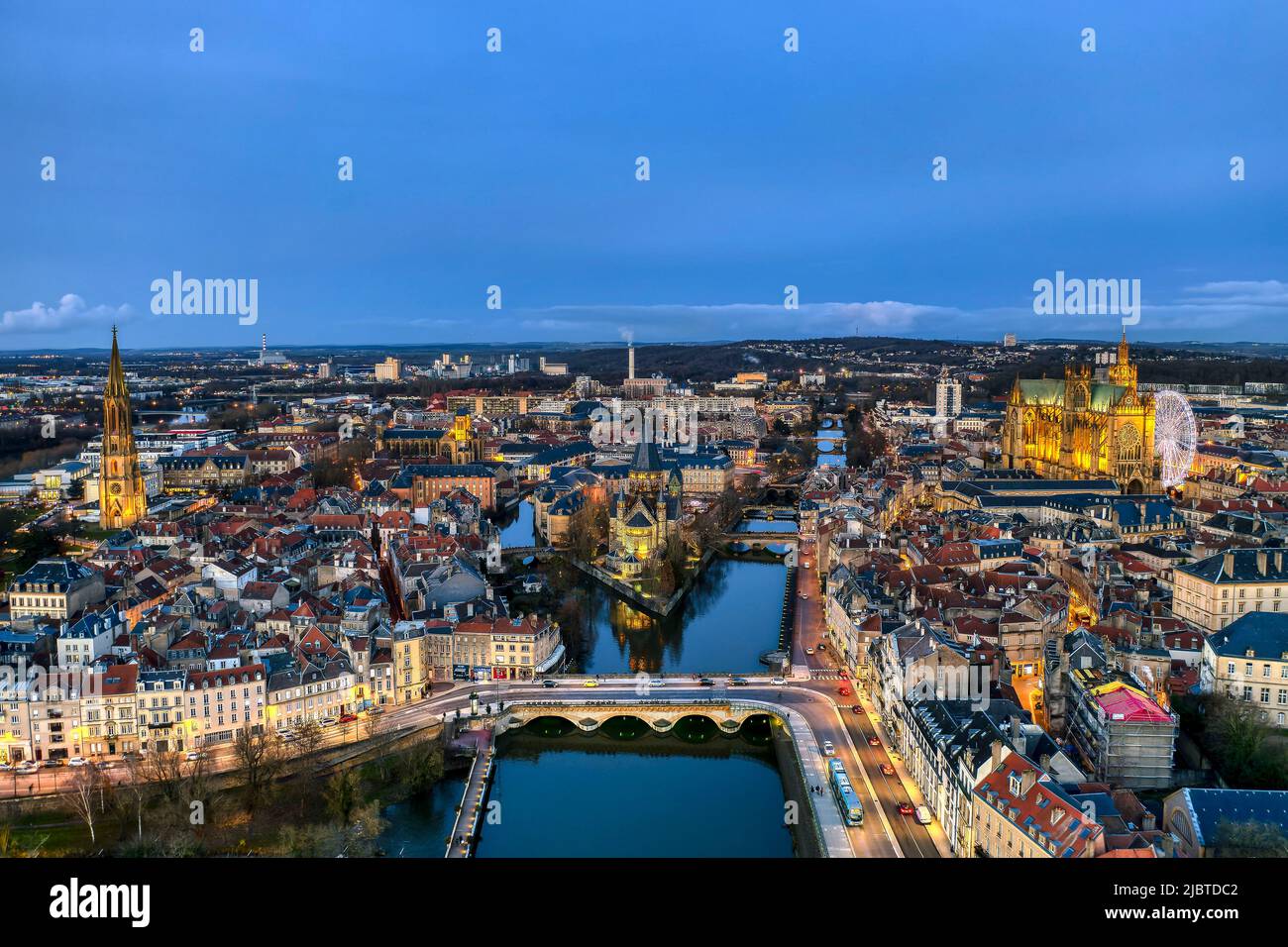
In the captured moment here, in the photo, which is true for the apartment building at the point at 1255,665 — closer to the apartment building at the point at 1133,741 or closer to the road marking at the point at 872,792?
the apartment building at the point at 1133,741

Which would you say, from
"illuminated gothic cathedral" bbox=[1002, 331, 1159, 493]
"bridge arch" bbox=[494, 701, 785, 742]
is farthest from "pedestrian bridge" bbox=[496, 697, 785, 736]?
"illuminated gothic cathedral" bbox=[1002, 331, 1159, 493]

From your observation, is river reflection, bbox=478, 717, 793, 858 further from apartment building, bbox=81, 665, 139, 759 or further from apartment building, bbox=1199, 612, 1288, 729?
apartment building, bbox=1199, 612, 1288, 729

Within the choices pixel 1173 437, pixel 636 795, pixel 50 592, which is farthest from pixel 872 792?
pixel 1173 437
